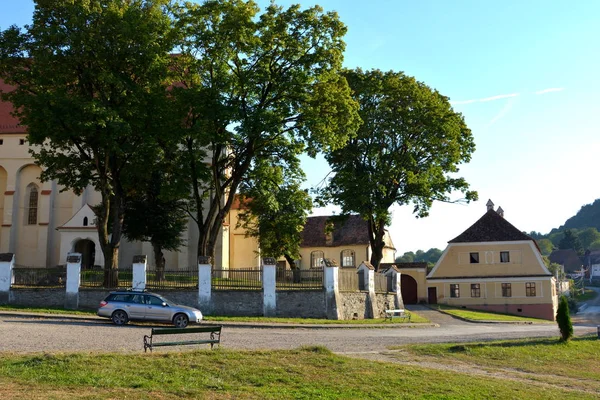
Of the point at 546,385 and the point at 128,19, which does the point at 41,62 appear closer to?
the point at 128,19

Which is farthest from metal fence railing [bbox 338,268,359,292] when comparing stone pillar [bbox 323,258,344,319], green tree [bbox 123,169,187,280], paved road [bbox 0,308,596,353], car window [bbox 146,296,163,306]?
green tree [bbox 123,169,187,280]

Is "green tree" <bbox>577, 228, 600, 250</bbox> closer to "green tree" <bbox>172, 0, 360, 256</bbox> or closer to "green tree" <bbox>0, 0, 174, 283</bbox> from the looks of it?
"green tree" <bbox>172, 0, 360, 256</bbox>

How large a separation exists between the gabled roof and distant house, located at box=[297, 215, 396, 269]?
353 inches

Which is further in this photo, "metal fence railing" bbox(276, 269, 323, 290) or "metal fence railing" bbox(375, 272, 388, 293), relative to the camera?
"metal fence railing" bbox(375, 272, 388, 293)

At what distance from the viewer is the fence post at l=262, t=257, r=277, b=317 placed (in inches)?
Answer: 1110

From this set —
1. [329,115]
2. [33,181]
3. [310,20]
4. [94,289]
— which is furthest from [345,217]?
[33,181]

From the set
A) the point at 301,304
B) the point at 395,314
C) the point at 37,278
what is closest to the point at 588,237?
the point at 395,314

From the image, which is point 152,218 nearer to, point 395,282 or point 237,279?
point 237,279

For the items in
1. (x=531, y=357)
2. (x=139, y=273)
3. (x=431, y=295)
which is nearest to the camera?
(x=531, y=357)

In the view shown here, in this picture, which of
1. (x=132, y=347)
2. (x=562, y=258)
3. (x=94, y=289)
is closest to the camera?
(x=132, y=347)

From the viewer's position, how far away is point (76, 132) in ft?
96.0

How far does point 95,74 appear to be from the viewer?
2959 cm

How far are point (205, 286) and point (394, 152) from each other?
17.5 m

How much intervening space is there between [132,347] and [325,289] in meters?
14.1
